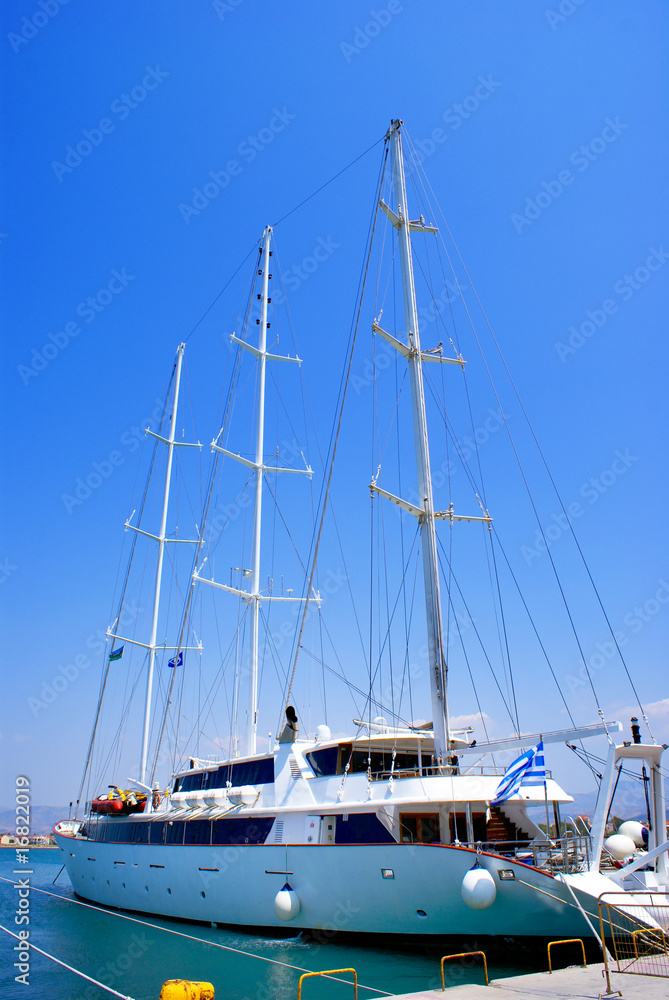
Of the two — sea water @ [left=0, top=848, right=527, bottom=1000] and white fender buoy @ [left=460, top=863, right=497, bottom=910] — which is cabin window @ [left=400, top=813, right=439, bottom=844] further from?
white fender buoy @ [left=460, top=863, right=497, bottom=910]

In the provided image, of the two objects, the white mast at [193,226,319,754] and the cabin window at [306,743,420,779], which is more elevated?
the white mast at [193,226,319,754]

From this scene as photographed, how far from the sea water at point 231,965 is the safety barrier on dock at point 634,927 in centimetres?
219

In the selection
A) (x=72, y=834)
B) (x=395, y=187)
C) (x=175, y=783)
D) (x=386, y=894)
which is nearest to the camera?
(x=386, y=894)

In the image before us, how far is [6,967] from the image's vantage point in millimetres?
17234

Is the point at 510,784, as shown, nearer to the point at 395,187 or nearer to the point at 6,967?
the point at 6,967

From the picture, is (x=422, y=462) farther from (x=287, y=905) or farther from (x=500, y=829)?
(x=287, y=905)

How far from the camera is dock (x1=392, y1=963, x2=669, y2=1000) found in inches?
336

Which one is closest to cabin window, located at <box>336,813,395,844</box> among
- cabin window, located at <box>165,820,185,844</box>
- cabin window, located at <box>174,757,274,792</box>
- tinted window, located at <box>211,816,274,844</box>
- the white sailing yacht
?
the white sailing yacht

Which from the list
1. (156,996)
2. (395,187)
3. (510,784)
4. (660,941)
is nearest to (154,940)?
(156,996)

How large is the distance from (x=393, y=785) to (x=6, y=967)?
39.5 ft

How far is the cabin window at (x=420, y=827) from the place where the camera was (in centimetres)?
1470

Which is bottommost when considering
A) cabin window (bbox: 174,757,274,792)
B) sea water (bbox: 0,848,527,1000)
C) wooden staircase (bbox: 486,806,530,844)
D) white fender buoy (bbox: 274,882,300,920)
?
sea water (bbox: 0,848,527,1000)

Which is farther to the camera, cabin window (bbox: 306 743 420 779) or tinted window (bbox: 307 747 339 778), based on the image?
tinted window (bbox: 307 747 339 778)

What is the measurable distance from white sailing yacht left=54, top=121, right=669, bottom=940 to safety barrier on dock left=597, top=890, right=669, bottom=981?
1.09ft
